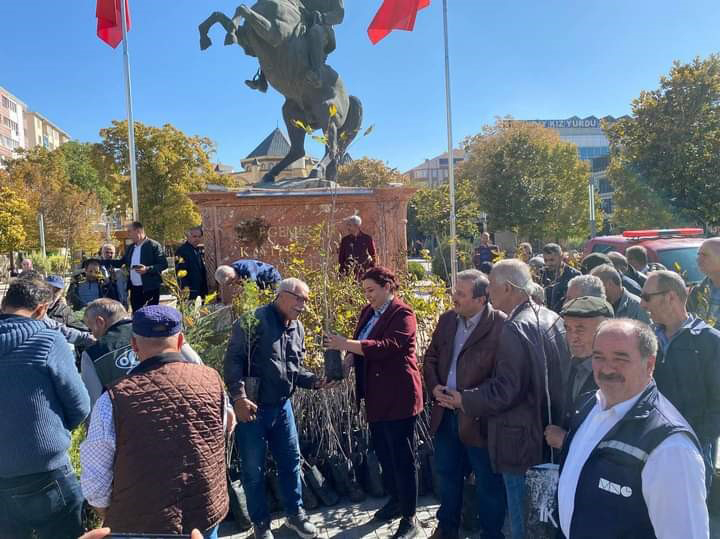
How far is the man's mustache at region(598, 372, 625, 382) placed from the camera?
176cm

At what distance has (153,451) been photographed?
1.92m

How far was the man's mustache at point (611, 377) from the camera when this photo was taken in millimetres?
1756

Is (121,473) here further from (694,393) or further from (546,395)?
(694,393)

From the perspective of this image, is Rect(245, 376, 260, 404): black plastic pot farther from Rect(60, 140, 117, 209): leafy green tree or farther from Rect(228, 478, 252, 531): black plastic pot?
Rect(60, 140, 117, 209): leafy green tree

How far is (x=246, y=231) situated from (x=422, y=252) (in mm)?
3424

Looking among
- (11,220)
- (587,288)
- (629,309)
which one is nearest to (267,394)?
(587,288)

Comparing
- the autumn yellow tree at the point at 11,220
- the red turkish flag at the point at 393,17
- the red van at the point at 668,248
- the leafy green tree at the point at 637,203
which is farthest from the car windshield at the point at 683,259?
the autumn yellow tree at the point at 11,220

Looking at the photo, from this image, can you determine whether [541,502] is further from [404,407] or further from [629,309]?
[629,309]

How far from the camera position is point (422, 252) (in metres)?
5.36

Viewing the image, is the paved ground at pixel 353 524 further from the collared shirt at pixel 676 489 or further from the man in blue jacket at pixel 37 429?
the collared shirt at pixel 676 489

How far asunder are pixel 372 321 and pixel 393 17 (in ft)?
26.9

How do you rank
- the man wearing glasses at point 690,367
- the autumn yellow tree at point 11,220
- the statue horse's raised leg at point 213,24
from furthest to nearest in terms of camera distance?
1. the autumn yellow tree at point 11,220
2. the statue horse's raised leg at point 213,24
3. the man wearing glasses at point 690,367

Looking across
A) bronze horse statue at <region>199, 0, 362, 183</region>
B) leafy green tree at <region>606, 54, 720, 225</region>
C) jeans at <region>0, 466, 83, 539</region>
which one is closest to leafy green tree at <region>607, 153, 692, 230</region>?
leafy green tree at <region>606, 54, 720, 225</region>

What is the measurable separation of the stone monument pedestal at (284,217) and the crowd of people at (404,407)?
3.71 m
